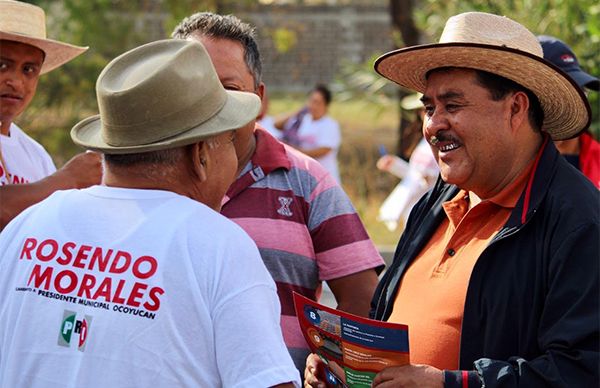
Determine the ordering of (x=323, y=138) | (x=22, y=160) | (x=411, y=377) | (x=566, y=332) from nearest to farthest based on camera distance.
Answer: (x=566, y=332), (x=411, y=377), (x=22, y=160), (x=323, y=138)

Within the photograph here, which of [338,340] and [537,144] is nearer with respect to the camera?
[338,340]

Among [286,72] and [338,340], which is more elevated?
[286,72]

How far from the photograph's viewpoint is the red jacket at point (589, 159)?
495cm

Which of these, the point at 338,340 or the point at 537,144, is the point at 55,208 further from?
the point at 537,144

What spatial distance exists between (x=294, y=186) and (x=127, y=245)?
126 cm

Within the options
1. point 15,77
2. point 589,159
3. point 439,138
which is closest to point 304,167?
point 439,138

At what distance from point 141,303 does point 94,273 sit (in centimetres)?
16

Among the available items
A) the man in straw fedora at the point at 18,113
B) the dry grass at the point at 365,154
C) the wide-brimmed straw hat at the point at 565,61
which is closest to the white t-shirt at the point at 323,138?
the dry grass at the point at 365,154

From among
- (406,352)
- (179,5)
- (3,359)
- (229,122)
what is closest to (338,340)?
(406,352)

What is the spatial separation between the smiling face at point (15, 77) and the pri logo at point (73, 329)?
2.17 metres

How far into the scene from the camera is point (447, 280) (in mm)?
3260

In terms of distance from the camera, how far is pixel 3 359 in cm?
273

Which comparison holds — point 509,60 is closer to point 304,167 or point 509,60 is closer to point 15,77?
point 304,167

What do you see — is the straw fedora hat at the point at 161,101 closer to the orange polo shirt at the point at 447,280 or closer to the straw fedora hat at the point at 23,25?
the orange polo shirt at the point at 447,280
